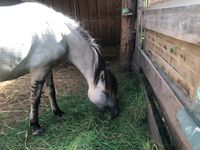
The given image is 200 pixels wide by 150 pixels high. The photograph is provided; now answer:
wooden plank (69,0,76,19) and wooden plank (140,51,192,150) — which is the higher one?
wooden plank (69,0,76,19)

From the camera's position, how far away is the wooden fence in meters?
1.43

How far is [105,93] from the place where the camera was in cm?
309

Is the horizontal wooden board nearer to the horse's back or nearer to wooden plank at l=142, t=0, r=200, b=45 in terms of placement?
wooden plank at l=142, t=0, r=200, b=45

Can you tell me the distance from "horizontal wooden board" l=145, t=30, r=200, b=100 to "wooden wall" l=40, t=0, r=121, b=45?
2.88 m

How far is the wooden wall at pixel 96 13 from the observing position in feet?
18.7

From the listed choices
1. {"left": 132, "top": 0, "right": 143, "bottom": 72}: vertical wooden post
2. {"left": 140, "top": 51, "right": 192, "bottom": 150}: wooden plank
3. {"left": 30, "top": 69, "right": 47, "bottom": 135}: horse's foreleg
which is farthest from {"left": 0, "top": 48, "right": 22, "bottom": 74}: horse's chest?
{"left": 132, "top": 0, "right": 143, "bottom": 72}: vertical wooden post

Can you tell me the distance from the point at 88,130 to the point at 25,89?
184 centimetres

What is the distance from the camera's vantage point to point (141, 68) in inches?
156

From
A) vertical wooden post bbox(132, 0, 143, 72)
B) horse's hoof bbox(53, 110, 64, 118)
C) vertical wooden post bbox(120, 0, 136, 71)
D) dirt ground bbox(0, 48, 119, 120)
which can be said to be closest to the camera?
horse's hoof bbox(53, 110, 64, 118)

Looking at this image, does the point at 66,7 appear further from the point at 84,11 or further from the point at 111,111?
the point at 111,111

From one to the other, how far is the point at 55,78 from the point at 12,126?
1718 millimetres

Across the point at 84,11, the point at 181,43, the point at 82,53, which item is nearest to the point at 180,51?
the point at 181,43

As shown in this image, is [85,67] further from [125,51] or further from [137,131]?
[125,51]

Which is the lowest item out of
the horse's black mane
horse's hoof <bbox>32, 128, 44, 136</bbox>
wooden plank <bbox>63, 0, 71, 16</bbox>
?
Answer: horse's hoof <bbox>32, 128, 44, 136</bbox>
